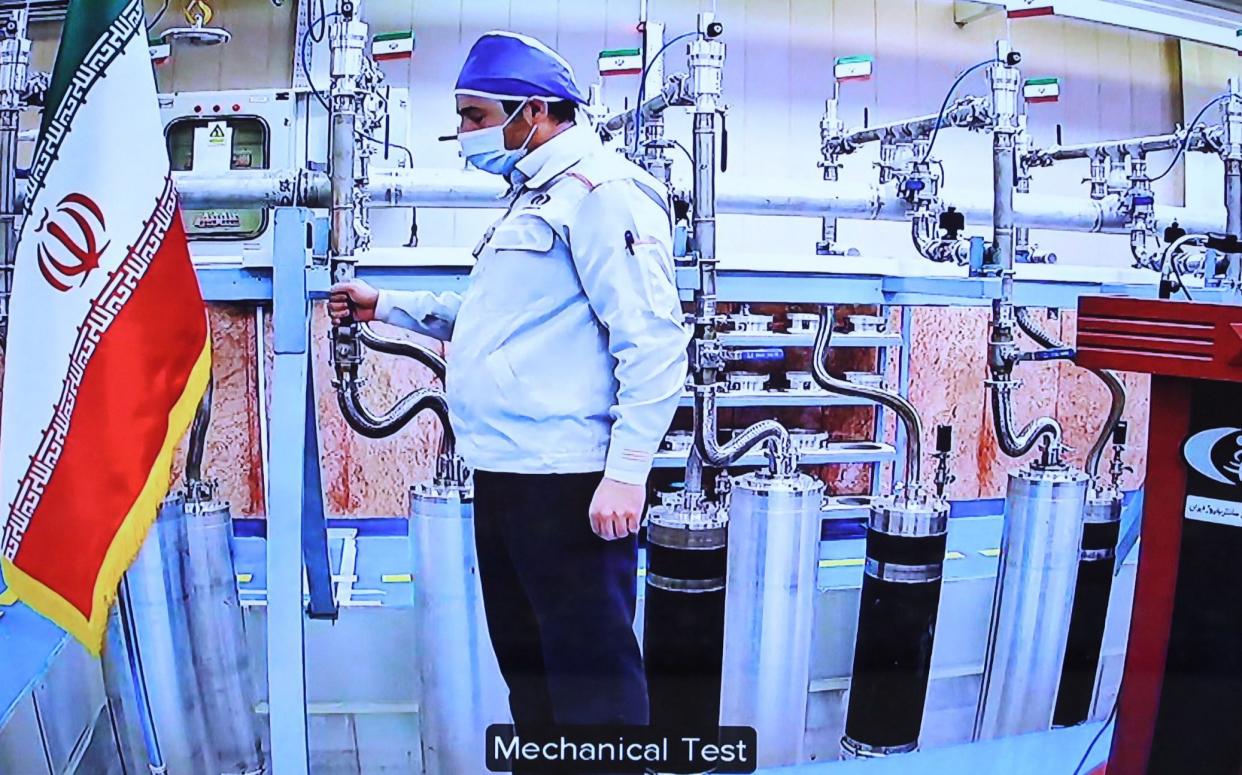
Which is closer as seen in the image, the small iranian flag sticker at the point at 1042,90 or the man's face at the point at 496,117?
the man's face at the point at 496,117

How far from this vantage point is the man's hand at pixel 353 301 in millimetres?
1273

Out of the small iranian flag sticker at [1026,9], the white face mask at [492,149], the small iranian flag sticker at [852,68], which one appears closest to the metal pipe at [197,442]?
the white face mask at [492,149]

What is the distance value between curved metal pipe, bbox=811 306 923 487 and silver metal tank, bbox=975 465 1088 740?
0.18 metres

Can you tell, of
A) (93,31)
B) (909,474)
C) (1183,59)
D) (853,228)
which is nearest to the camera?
(93,31)

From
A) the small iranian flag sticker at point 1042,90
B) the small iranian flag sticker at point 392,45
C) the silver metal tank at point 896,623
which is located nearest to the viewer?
the small iranian flag sticker at point 392,45

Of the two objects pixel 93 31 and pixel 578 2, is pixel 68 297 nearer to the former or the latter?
pixel 93 31

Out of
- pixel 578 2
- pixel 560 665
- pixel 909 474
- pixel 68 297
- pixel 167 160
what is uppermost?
pixel 578 2

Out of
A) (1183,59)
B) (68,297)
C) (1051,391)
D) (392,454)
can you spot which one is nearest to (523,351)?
(392,454)

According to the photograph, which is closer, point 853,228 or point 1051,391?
point 1051,391

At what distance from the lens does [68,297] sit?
3.73 feet

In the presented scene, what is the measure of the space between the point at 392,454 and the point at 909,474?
81 centimetres

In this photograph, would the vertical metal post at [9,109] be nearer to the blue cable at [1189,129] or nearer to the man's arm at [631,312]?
the man's arm at [631,312]

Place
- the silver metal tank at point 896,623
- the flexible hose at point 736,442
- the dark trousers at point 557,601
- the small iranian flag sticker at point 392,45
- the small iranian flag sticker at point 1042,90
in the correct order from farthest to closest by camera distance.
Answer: the small iranian flag sticker at point 1042,90 → the silver metal tank at point 896,623 → the flexible hose at point 736,442 → the small iranian flag sticker at point 392,45 → the dark trousers at point 557,601

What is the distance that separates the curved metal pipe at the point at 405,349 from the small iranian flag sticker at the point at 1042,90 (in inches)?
42.6
